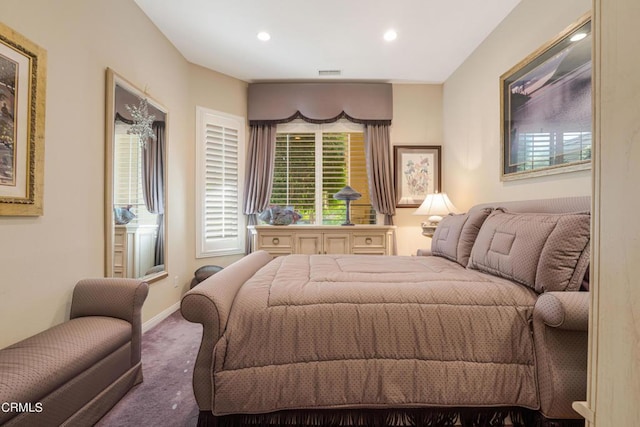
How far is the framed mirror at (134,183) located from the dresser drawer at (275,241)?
3.36ft

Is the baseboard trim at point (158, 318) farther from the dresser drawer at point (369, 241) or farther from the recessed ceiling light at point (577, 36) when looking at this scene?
the recessed ceiling light at point (577, 36)

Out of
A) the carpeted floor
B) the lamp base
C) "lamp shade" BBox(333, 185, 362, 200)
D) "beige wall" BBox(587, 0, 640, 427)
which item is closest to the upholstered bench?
the carpeted floor

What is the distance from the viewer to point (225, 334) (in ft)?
4.08

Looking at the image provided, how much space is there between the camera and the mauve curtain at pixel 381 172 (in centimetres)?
381

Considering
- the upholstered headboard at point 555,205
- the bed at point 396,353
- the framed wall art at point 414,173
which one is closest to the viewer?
the bed at point 396,353

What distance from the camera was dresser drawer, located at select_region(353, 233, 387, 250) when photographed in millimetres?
3451

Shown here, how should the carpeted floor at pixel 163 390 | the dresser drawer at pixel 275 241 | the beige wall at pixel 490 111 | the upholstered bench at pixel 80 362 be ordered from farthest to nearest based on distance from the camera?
the dresser drawer at pixel 275 241
the beige wall at pixel 490 111
the carpeted floor at pixel 163 390
the upholstered bench at pixel 80 362

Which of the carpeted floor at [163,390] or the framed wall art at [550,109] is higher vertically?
the framed wall art at [550,109]

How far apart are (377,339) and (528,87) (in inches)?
89.9

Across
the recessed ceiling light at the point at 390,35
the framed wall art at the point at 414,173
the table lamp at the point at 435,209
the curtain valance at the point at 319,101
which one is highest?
the recessed ceiling light at the point at 390,35

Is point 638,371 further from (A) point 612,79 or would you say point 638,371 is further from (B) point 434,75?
(B) point 434,75

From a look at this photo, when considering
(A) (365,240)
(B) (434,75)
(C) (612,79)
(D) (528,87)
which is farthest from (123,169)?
(B) (434,75)

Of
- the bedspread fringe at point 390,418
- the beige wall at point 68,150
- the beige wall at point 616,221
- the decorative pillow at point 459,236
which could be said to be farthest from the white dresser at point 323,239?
the beige wall at point 616,221

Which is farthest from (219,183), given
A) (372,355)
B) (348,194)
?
(372,355)
